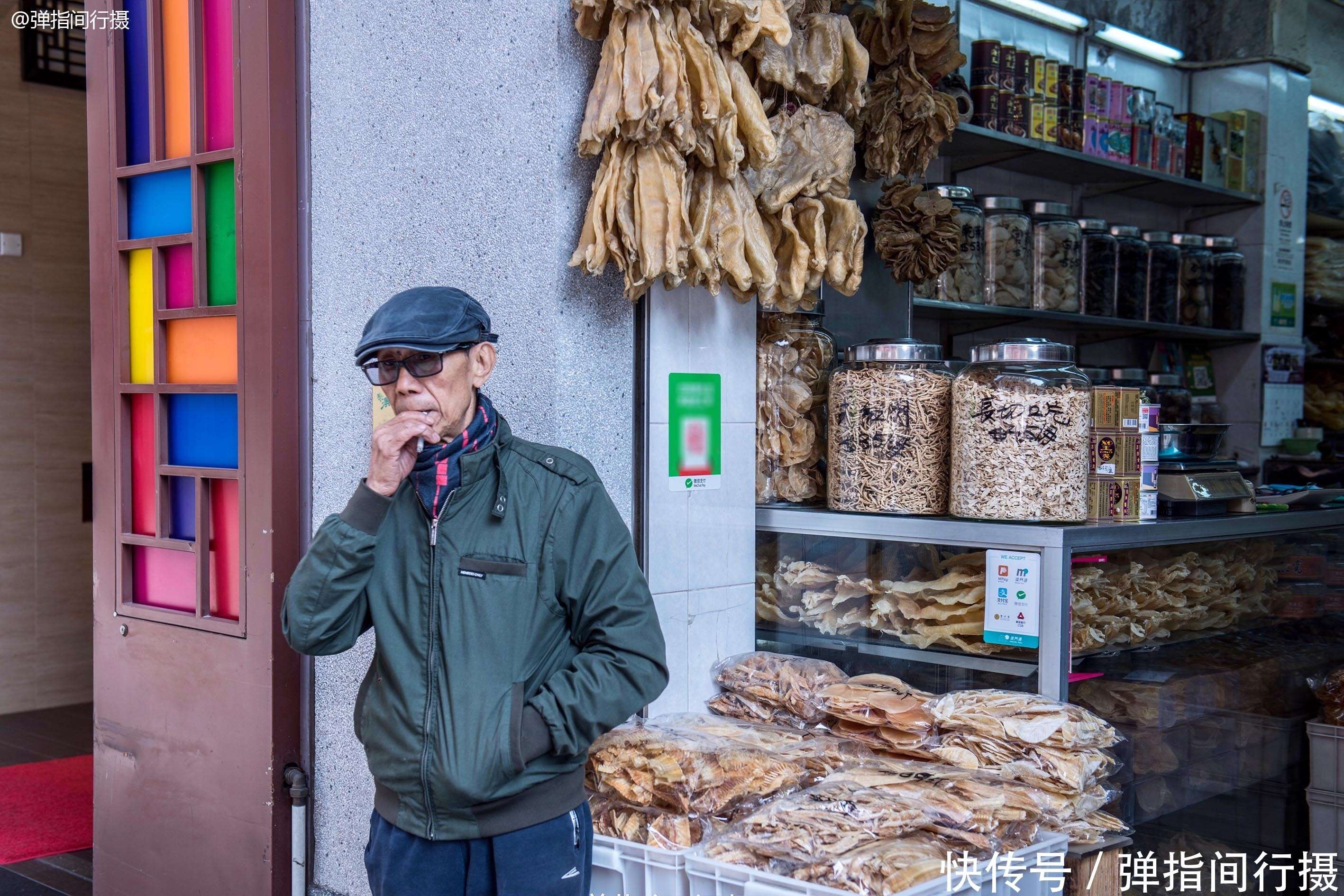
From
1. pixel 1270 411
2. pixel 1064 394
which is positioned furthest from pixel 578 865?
pixel 1270 411

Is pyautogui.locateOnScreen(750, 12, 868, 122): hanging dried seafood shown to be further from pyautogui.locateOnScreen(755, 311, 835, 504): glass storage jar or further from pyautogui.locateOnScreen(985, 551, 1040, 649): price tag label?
pyautogui.locateOnScreen(985, 551, 1040, 649): price tag label

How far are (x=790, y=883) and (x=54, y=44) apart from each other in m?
5.94

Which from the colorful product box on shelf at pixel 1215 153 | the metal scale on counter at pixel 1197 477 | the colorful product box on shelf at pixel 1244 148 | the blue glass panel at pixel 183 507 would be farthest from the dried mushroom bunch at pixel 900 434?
the colorful product box on shelf at pixel 1244 148

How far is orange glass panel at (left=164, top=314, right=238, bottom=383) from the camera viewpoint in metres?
3.23

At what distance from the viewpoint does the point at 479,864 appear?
2049 mm

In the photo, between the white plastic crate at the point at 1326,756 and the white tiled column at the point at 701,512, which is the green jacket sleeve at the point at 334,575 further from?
the white plastic crate at the point at 1326,756

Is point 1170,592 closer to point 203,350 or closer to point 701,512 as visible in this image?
point 701,512

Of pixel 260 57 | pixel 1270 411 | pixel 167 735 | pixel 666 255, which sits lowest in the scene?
pixel 167 735

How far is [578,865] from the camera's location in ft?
7.01

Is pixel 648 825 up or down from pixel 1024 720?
down

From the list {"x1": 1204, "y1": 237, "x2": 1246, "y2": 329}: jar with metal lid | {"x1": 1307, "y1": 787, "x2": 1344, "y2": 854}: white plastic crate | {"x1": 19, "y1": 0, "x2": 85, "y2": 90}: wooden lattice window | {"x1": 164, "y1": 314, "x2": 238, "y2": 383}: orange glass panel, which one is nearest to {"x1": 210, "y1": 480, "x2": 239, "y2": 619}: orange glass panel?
{"x1": 164, "y1": 314, "x2": 238, "y2": 383}: orange glass panel

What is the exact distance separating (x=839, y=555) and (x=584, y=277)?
88cm

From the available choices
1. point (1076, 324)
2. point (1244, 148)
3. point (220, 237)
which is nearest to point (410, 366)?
point (220, 237)

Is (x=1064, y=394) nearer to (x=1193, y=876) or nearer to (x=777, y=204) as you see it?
(x=777, y=204)
